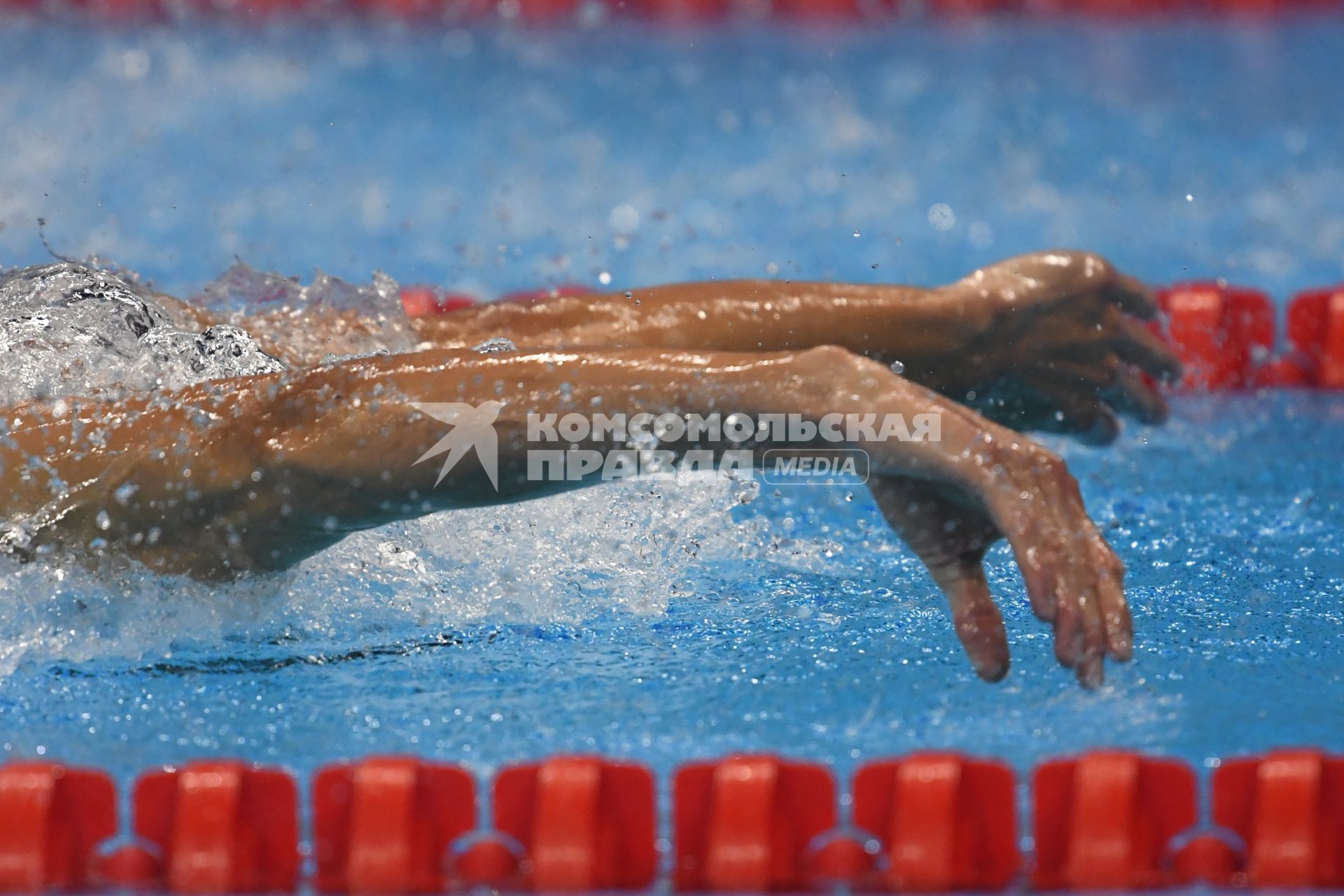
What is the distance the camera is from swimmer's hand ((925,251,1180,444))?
207 centimetres

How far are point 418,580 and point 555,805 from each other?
55 cm

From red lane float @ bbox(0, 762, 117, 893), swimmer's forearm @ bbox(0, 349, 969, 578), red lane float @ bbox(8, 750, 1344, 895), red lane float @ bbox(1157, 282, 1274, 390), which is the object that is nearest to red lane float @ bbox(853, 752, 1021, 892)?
red lane float @ bbox(8, 750, 1344, 895)

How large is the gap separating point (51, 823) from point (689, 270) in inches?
125

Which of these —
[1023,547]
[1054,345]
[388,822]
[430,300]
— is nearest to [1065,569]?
[1023,547]

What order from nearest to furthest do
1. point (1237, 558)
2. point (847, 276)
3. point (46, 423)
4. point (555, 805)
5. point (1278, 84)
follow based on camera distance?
point (555, 805) → point (46, 423) → point (1237, 558) → point (847, 276) → point (1278, 84)

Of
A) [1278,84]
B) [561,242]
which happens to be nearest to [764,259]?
[561,242]

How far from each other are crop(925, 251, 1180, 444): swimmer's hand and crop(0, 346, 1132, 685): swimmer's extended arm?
0.69m

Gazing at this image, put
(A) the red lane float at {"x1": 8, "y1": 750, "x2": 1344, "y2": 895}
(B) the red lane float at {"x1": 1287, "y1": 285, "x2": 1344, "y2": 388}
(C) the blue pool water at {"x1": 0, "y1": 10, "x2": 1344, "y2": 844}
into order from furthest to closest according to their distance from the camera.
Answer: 1. (B) the red lane float at {"x1": 1287, "y1": 285, "x2": 1344, "y2": 388}
2. (C) the blue pool water at {"x1": 0, "y1": 10, "x2": 1344, "y2": 844}
3. (A) the red lane float at {"x1": 8, "y1": 750, "x2": 1344, "y2": 895}

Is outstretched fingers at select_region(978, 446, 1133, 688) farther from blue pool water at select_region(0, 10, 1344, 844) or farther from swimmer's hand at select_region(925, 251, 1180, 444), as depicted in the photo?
swimmer's hand at select_region(925, 251, 1180, 444)

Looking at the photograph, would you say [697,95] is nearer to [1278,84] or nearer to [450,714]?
[1278,84]

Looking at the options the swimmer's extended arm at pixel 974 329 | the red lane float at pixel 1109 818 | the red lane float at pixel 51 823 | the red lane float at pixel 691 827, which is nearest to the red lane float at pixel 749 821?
the red lane float at pixel 691 827

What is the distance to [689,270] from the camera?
4.49 metres

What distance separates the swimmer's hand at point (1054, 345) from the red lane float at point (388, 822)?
3.02 ft

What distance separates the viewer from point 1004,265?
213cm
